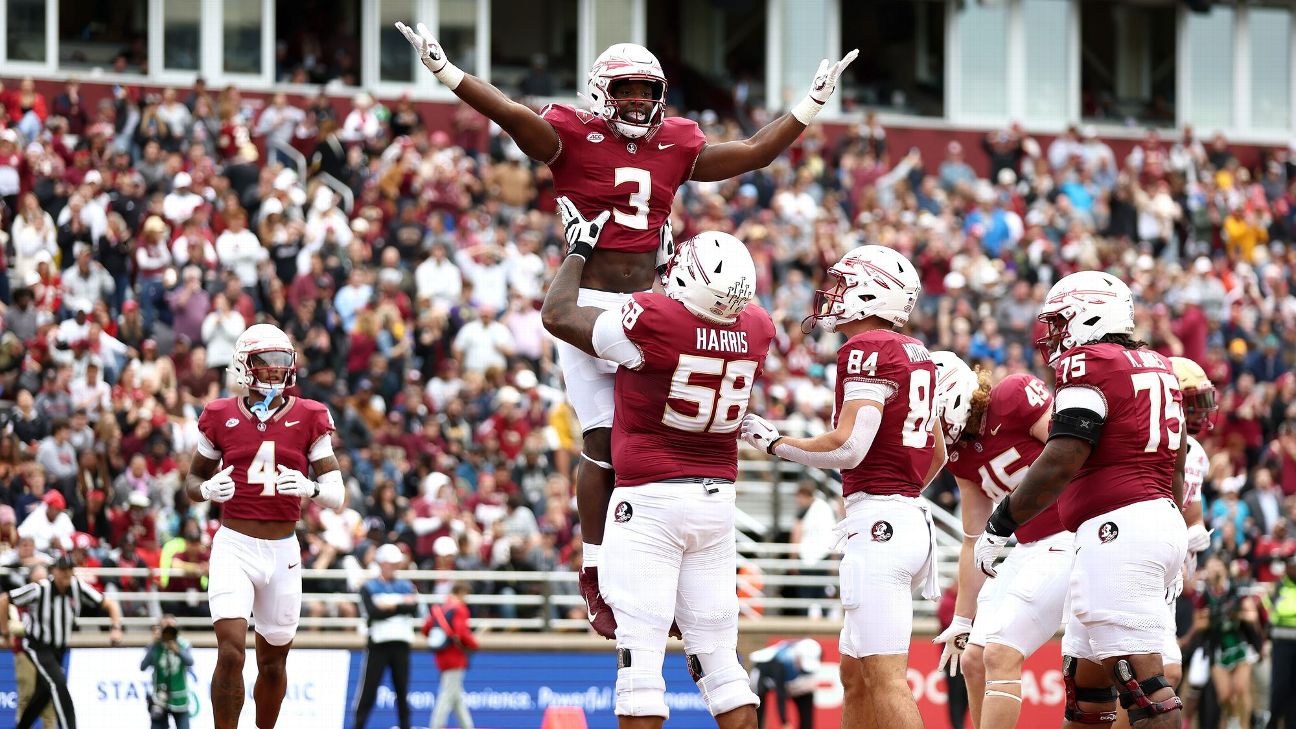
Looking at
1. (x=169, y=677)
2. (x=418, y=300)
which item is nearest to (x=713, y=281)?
(x=169, y=677)

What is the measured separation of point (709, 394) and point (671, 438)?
282 millimetres

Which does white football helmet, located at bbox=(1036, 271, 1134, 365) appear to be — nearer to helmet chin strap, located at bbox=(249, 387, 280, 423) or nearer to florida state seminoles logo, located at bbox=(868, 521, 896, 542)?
florida state seminoles logo, located at bbox=(868, 521, 896, 542)

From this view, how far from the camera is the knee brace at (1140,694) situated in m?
9.52

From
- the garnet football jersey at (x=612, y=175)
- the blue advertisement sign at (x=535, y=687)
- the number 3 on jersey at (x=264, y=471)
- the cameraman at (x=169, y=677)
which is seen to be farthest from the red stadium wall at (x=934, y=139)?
the garnet football jersey at (x=612, y=175)

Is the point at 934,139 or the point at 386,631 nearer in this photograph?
the point at 386,631

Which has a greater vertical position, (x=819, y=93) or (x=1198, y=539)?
(x=819, y=93)

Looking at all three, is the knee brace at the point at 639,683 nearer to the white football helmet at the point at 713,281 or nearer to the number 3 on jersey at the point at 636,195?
the white football helmet at the point at 713,281

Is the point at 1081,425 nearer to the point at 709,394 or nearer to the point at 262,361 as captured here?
the point at 709,394

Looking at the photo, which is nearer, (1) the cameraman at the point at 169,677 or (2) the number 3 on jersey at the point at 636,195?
(2) the number 3 on jersey at the point at 636,195

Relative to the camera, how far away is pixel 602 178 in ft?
32.4

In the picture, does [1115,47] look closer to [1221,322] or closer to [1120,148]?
[1120,148]

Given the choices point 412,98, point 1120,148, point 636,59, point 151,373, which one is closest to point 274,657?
point 636,59

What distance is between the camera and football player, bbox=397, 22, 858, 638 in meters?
9.78

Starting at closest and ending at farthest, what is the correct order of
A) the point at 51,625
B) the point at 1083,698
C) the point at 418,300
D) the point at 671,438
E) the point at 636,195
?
the point at 671,438 → the point at 636,195 → the point at 1083,698 → the point at 51,625 → the point at 418,300
